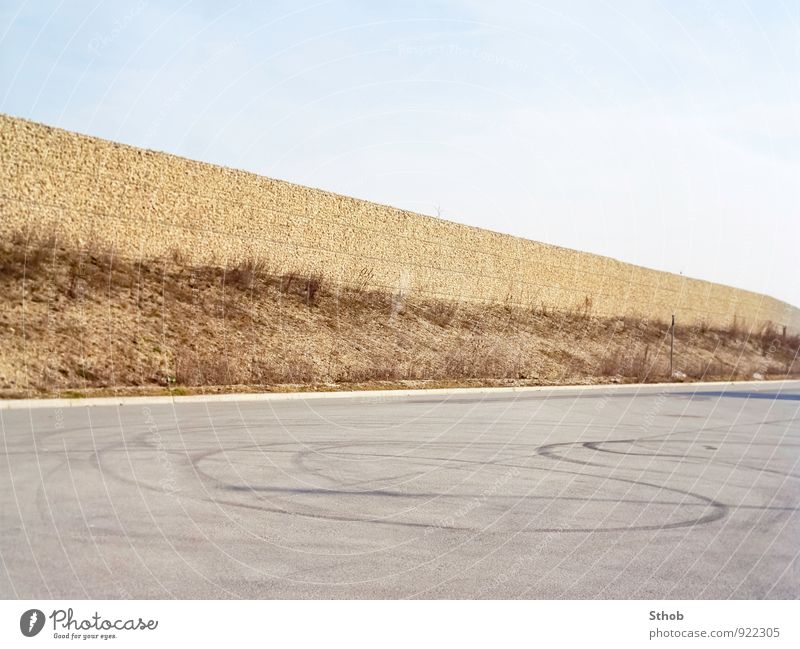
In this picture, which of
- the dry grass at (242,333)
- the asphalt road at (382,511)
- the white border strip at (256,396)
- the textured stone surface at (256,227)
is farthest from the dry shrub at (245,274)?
the asphalt road at (382,511)

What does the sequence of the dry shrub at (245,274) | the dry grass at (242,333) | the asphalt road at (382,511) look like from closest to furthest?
the asphalt road at (382,511) < the dry grass at (242,333) < the dry shrub at (245,274)

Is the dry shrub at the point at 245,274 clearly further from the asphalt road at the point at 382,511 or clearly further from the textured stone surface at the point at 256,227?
the asphalt road at the point at 382,511

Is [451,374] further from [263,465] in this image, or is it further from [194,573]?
[194,573]

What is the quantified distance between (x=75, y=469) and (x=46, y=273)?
17.3 m

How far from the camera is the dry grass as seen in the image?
22969 mm

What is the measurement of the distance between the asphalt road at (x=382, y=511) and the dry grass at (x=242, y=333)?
6682mm

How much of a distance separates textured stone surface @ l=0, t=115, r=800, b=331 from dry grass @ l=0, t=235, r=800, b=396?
67 centimetres

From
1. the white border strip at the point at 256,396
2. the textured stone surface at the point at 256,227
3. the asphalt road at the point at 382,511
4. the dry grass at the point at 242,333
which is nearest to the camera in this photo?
the asphalt road at the point at 382,511

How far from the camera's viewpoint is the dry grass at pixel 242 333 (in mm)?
22969

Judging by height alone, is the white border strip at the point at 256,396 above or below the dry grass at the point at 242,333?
below

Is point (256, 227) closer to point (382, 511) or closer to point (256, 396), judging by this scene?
point (256, 396)

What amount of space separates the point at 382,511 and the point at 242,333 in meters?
21.4

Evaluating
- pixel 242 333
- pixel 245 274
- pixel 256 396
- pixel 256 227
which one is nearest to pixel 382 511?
pixel 256 396

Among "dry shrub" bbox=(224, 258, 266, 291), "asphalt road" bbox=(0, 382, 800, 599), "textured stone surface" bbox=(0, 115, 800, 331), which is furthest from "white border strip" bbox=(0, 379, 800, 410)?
"textured stone surface" bbox=(0, 115, 800, 331)
